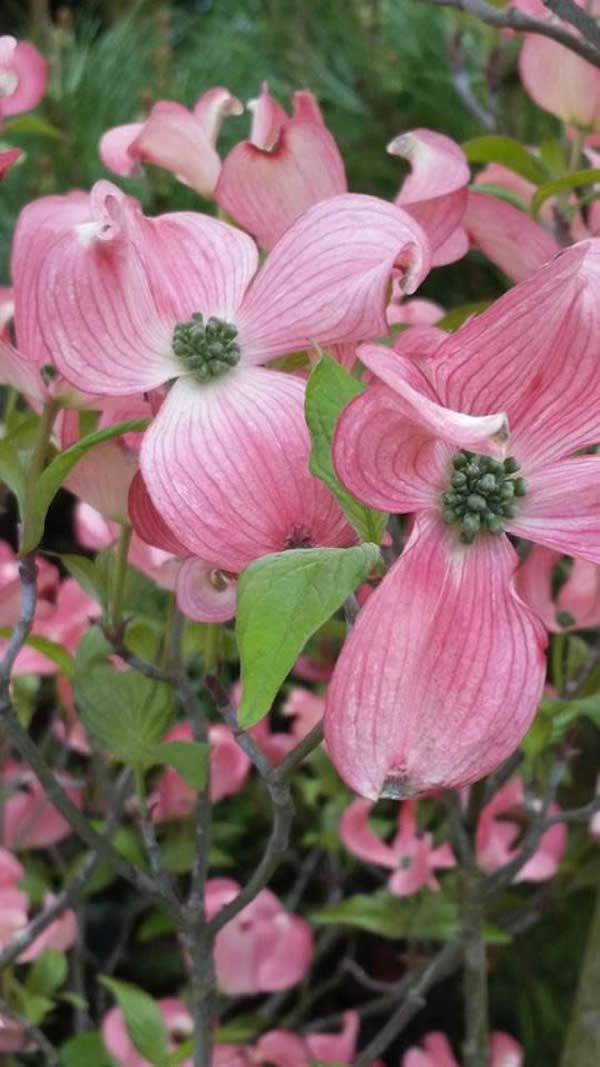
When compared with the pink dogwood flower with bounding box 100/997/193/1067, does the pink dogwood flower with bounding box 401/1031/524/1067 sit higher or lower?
lower

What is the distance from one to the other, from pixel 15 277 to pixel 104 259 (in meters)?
0.06

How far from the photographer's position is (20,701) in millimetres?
858

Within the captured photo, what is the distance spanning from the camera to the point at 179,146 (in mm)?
564

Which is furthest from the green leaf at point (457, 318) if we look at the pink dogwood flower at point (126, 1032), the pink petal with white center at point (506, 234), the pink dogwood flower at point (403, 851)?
the pink dogwood flower at point (126, 1032)

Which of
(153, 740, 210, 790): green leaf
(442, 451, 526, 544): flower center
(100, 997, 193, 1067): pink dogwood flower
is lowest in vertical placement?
(100, 997, 193, 1067): pink dogwood flower

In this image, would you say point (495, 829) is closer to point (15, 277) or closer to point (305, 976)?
point (305, 976)

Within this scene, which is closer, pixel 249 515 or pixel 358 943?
pixel 249 515

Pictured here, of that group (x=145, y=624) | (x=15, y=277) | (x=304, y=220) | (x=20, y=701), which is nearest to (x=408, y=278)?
(x=304, y=220)

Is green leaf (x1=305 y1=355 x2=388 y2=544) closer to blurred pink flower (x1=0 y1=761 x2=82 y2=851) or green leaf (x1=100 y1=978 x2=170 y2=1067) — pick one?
green leaf (x1=100 y1=978 x2=170 y2=1067)

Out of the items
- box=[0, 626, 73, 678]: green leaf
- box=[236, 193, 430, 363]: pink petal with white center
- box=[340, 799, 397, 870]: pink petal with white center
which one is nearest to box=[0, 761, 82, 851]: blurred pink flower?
box=[340, 799, 397, 870]: pink petal with white center

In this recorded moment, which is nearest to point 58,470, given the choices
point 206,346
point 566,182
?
point 206,346

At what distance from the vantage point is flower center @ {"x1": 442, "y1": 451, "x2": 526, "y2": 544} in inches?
16.1

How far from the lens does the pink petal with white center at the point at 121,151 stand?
1.91ft

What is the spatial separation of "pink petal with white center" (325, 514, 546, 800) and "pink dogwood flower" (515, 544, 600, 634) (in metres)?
0.29
